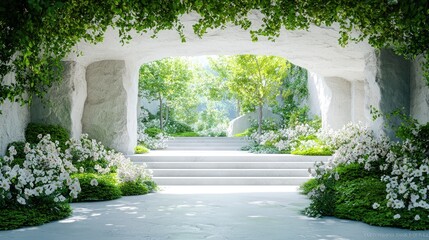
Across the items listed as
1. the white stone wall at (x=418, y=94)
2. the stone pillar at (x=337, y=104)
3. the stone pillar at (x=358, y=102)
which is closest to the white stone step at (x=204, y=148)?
the stone pillar at (x=337, y=104)

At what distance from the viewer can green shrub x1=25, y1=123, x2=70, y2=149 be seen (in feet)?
35.4

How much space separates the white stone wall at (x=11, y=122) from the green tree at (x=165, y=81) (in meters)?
10.6

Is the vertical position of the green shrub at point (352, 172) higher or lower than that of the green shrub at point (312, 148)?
lower

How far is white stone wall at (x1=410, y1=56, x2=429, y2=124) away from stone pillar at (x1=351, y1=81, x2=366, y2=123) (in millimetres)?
→ 4687

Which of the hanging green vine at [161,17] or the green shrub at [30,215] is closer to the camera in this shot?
the hanging green vine at [161,17]

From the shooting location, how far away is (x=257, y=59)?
56.7 ft

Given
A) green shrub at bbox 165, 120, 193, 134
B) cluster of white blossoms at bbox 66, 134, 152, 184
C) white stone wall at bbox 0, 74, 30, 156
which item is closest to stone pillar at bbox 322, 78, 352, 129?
cluster of white blossoms at bbox 66, 134, 152, 184

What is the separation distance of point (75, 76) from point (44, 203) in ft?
19.3

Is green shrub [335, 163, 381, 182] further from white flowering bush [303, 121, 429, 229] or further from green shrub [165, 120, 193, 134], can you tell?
green shrub [165, 120, 193, 134]

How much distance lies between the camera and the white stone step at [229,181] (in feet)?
35.8

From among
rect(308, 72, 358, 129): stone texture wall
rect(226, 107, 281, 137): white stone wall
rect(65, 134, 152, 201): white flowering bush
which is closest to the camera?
rect(65, 134, 152, 201): white flowering bush

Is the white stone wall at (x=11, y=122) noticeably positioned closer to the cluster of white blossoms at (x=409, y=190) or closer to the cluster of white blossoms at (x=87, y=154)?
the cluster of white blossoms at (x=87, y=154)

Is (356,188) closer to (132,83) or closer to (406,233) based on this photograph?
(406,233)

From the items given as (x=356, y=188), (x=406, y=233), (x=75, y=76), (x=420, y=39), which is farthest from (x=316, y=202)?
(x=75, y=76)
